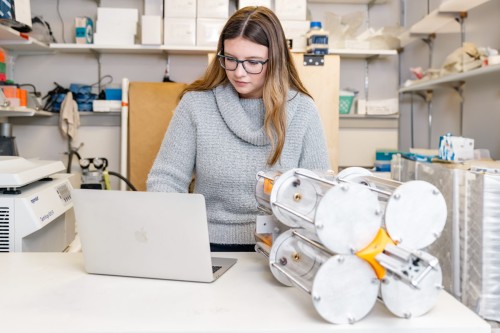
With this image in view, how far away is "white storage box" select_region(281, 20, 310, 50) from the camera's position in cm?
326

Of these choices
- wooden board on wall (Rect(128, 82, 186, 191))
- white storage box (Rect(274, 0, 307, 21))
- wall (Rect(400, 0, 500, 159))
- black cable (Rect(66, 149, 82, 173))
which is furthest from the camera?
black cable (Rect(66, 149, 82, 173))

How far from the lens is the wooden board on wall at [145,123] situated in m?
3.47

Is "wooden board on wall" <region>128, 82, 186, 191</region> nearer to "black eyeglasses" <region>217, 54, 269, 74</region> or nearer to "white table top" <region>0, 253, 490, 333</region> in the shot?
"black eyeglasses" <region>217, 54, 269, 74</region>

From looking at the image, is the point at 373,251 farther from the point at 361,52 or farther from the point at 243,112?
the point at 361,52

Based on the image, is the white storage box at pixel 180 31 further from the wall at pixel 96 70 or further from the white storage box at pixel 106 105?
the white storage box at pixel 106 105

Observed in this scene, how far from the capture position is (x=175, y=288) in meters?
0.97

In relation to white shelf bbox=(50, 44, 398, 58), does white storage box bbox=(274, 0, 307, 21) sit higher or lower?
higher

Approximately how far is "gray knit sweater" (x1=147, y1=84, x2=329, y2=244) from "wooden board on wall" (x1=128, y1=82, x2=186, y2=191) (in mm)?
1945

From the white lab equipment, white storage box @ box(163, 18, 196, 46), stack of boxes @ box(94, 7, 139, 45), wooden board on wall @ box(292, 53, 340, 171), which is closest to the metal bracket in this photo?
wooden board on wall @ box(292, 53, 340, 171)

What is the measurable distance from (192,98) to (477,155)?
1291 millimetres

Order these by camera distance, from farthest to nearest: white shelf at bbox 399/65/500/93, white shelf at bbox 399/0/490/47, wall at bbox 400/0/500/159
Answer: white shelf at bbox 399/0/490/47, wall at bbox 400/0/500/159, white shelf at bbox 399/65/500/93

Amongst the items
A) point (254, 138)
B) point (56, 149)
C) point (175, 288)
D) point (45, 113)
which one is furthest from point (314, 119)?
point (56, 149)

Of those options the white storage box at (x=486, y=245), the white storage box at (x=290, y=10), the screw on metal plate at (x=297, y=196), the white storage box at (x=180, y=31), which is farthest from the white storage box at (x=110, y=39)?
the screw on metal plate at (x=297, y=196)

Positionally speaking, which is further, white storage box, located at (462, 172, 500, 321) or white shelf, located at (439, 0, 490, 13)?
white shelf, located at (439, 0, 490, 13)
